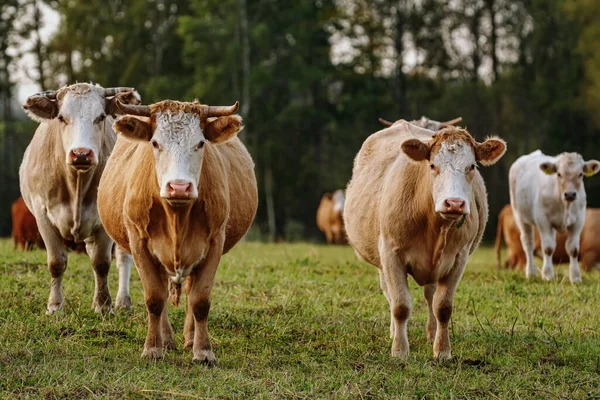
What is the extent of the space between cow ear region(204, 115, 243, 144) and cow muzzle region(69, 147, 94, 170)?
5.78 ft

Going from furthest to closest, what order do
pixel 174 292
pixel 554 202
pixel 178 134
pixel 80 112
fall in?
pixel 554 202 < pixel 80 112 < pixel 174 292 < pixel 178 134

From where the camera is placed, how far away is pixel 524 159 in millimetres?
14203

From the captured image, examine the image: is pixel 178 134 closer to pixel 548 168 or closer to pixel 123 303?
pixel 123 303

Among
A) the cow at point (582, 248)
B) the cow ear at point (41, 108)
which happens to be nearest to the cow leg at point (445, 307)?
the cow ear at point (41, 108)

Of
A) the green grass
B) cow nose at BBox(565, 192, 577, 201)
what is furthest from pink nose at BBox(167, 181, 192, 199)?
cow nose at BBox(565, 192, 577, 201)

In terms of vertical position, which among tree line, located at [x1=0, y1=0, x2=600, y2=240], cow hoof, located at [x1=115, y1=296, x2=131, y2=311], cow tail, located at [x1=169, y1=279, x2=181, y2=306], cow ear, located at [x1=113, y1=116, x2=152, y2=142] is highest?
tree line, located at [x1=0, y1=0, x2=600, y2=240]

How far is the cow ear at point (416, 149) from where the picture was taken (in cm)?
674

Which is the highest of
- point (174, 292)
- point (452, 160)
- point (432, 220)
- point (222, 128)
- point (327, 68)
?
point (327, 68)

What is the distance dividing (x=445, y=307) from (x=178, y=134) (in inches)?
101

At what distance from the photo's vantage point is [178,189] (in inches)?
229

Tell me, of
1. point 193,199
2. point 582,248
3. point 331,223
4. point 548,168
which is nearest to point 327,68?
point 331,223

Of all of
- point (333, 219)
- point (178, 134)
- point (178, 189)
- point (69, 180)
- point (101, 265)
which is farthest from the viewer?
point (333, 219)

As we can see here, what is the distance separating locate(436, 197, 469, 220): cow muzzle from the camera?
623cm

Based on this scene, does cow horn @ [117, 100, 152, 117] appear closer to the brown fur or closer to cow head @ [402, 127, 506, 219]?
cow head @ [402, 127, 506, 219]
